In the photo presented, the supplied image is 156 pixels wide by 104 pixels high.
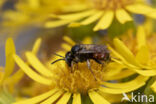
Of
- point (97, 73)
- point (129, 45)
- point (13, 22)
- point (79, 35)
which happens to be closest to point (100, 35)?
point (79, 35)

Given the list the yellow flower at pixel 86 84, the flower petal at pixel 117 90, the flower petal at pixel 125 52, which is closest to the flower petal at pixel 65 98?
the yellow flower at pixel 86 84

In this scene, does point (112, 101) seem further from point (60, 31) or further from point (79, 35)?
point (60, 31)

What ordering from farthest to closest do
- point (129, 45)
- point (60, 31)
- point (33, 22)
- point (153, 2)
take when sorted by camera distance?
point (33, 22) < point (60, 31) < point (153, 2) < point (129, 45)

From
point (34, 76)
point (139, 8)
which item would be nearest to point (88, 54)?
point (34, 76)

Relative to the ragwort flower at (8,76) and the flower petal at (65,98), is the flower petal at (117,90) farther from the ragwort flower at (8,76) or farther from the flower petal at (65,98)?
the ragwort flower at (8,76)

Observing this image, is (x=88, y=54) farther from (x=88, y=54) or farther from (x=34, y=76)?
(x=34, y=76)
